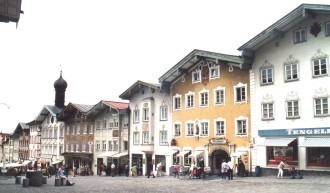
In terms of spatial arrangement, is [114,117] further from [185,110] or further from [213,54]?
[213,54]

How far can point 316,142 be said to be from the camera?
2720 cm

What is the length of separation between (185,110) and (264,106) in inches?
366

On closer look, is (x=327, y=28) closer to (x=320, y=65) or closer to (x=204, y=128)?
(x=320, y=65)

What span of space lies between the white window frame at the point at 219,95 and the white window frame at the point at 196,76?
8.19 ft

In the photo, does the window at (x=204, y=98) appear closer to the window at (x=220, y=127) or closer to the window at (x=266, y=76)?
the window at (x=220, y=127)

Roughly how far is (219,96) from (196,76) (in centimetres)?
372

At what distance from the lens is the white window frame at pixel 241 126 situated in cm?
3262

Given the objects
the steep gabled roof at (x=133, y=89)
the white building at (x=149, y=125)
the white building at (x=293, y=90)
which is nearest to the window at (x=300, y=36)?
the white building at (x=293, y=90)

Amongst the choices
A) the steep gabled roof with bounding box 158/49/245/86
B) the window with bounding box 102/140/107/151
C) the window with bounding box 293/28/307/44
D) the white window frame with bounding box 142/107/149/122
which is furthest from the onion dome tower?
the window with bounding box 293/28/307/44

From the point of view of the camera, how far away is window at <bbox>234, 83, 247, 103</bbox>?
33125mm

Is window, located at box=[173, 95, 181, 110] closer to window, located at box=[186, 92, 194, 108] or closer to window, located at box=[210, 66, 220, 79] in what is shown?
window, located at box=[186, 92, 194, 108]

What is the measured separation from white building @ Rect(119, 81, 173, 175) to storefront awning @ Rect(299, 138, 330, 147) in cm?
1511

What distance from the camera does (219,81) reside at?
3506 cm

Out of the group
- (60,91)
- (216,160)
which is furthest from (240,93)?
(60,91)
